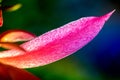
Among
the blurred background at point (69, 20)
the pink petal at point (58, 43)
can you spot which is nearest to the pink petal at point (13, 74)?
the pink petal at point (58, 43)

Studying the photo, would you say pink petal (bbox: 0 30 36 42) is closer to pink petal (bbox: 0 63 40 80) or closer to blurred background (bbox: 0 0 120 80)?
pink petal (bbox: 0 63 40 80)

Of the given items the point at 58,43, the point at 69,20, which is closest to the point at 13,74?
the point at 58,43

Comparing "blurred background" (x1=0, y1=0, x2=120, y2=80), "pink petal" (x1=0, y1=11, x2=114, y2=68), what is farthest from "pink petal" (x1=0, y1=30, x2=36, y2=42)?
"blurred background" (x1=0, y1=0, x2=120, y2=80)

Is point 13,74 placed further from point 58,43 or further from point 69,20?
point 69,20

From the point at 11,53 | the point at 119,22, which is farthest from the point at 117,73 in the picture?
the point at 11,53

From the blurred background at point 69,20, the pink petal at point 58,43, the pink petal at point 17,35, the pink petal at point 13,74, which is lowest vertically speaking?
the pink petal at point 13,74

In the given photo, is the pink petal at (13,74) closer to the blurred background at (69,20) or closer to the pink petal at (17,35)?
the pink petal at (17,35)
